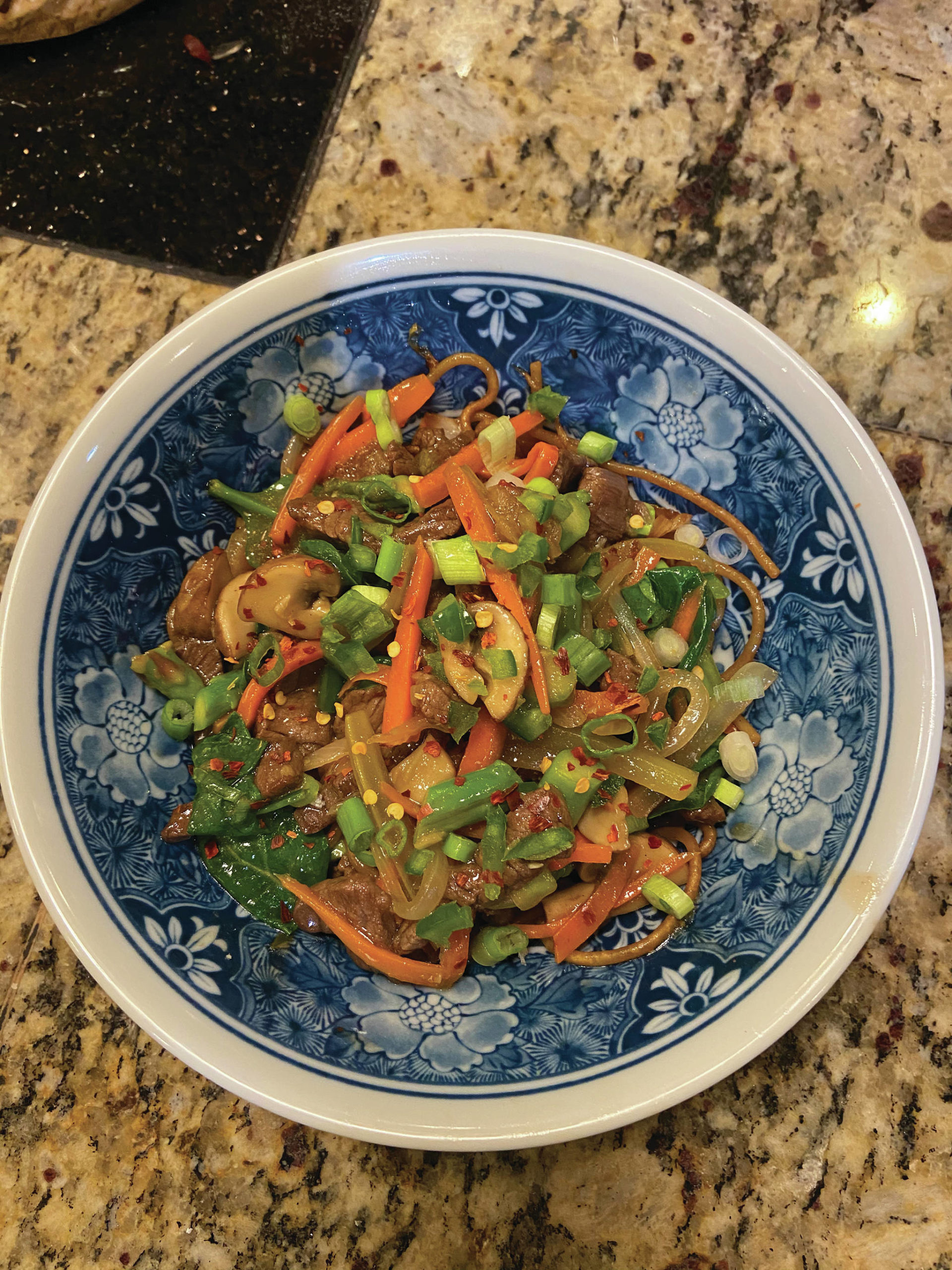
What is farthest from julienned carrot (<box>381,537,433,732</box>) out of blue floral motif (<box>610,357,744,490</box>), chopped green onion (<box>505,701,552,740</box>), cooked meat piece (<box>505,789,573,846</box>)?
blue floral motif (<box>610,357,744,490</box>)

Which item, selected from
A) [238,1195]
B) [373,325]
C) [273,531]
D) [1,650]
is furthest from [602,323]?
[238,1195]

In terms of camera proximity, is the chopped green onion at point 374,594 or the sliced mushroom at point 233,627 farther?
the sliced mushroom at point 233,627

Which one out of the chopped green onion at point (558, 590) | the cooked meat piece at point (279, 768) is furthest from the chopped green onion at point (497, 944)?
the chopped green onion at point (558, 590)

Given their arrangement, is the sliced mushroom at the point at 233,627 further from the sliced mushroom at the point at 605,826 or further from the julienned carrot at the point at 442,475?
the sliced mushroom at the point at 605,826

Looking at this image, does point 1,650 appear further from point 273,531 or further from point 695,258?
point 695,258

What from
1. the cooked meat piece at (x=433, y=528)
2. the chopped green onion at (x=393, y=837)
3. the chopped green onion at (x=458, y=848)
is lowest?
the chopped green onion at (x=393, y=837)

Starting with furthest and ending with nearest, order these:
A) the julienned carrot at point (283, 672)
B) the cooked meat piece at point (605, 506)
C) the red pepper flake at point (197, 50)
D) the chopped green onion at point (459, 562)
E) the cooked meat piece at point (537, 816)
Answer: the red pepper flake at point (197, 50), the cooked meat piece at point (605, 506), the julienned carrot at point (283, 672), the chopped green onion at point (459, 562), the cooked meat piece at point (537, 816)

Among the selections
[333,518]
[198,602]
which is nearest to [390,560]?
[333,518]
